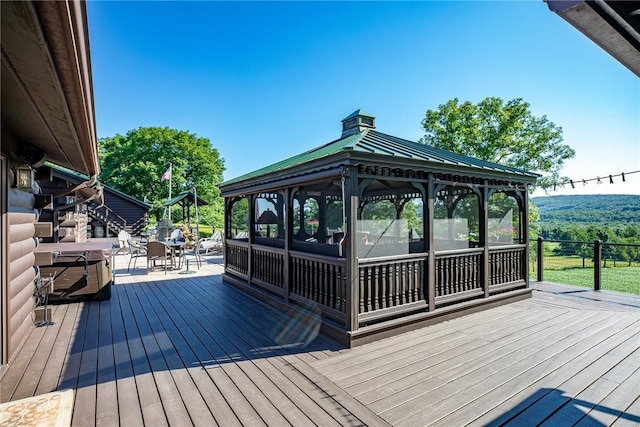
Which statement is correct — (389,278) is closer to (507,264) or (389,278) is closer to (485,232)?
(485,232)

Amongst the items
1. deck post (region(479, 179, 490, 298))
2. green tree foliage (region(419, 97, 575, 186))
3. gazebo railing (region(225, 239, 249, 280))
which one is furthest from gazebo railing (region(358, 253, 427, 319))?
green tree foliage (region(419, 97, 575, 186))

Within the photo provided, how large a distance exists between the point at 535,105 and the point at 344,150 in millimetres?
16022

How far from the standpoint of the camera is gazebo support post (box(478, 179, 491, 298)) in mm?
4832

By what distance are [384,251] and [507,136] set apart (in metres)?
14.4

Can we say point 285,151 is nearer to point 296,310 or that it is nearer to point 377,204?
point 377,204

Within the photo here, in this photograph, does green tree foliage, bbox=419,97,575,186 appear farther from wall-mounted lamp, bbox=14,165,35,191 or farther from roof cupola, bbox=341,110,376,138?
wall-mounted lamp, bbox=14,165,35,191

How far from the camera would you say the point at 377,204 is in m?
9.17

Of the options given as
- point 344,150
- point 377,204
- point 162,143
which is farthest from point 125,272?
point 162,143

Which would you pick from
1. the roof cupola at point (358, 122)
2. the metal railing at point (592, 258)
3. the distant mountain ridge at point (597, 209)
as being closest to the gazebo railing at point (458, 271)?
the roof cupola at point (358, 122)

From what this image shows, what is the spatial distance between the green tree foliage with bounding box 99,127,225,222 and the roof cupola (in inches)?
866

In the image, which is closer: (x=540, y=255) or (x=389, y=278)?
(x=389, y=278)

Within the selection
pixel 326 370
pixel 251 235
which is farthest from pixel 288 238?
pixel 326 370

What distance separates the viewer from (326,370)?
9.55 feet

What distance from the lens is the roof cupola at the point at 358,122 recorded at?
17.9 feet
